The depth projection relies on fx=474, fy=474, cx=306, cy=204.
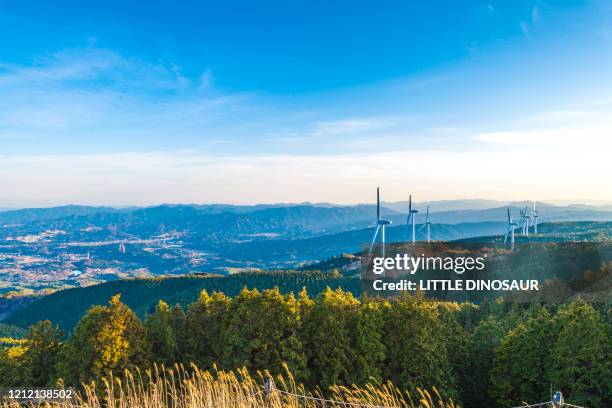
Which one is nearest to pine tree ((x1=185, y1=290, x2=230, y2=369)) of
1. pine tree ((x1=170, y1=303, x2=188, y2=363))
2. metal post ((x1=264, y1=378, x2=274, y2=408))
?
pine tree ((x1=170, y1=303, x2=188, y2=363))

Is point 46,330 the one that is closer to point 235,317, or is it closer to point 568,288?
point 235,317

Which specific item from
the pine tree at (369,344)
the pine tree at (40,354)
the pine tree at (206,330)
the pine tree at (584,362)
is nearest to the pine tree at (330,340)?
the pine tree at (369,344)

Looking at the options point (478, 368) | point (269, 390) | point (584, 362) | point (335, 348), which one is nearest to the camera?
point (269, 390)

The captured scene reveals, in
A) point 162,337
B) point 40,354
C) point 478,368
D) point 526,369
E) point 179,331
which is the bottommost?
point 478,368

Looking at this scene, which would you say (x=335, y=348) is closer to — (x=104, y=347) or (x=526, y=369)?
(x=526, y=369)

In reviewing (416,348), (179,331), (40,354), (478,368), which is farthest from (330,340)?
(40,354)

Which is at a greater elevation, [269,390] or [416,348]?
[269,390]

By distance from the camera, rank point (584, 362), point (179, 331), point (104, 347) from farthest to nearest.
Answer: point (179, 331) < point (104, 347) < point (584, 362)

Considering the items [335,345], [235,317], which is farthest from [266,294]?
[335,345]
